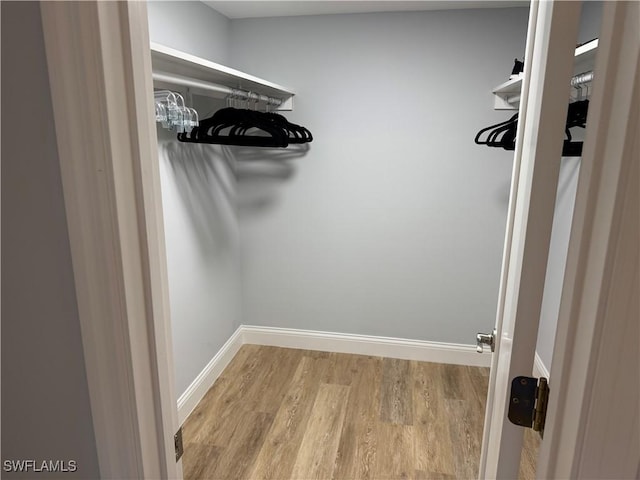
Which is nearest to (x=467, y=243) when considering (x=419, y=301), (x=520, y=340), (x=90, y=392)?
(x=419, y=301)

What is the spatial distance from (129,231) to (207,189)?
2030mm

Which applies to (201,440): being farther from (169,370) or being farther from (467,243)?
(467,243)

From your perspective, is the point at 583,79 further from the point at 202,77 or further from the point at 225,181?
the point at 225,181

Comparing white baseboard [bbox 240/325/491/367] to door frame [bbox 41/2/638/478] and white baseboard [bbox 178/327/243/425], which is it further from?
door frame [bbox 41/2/638/478]

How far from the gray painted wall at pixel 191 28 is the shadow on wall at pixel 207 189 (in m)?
0.50

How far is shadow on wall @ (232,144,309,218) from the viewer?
303cm

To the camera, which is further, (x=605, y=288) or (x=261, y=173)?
(x=261, y=173)

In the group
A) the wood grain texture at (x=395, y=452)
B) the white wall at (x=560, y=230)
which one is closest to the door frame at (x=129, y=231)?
the white wall at (x=560, y=230)

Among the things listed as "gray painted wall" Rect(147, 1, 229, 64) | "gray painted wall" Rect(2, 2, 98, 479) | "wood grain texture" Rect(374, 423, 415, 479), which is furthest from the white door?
"gray painted wall" Rect(147, 1, 229, 64)

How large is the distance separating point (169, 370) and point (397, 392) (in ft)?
7.30

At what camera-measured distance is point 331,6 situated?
8.54ft

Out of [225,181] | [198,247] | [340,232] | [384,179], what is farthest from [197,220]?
[384,179]

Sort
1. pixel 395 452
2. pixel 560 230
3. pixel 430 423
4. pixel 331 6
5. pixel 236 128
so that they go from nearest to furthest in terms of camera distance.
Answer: pixel 560 230
pixel 395 452
pixel 236 128
pixel 430 423
pixel 331 6

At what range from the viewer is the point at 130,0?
0.64m
